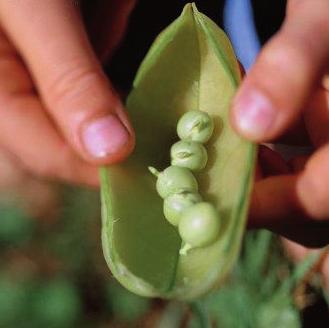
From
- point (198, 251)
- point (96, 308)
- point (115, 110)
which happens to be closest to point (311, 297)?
point (96, 308)

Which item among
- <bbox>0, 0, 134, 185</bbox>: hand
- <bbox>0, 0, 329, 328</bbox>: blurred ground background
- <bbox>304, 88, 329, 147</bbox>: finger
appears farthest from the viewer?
<bbox>0, 0, 329, 328</bbox>: blurred ground background

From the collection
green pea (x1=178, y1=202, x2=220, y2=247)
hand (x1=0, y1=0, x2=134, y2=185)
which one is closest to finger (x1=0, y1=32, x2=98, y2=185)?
hand (x1=0, y1=0, x2=134, y2=185)

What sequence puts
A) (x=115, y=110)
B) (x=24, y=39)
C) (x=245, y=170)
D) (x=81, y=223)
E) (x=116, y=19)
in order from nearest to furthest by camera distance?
(x=245, y=170), (x=115, y=110), (x=24, y=39), (x=116, y=19), (x=81, y=223)

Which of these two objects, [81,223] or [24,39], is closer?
[24,39]

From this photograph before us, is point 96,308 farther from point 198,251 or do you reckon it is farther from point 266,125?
point 266,125

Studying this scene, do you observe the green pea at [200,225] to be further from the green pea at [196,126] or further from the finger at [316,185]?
the finger at [316,185]

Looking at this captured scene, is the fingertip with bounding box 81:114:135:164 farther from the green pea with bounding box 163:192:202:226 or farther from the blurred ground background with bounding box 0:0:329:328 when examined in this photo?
the blurred ground background with bounding box 0:0:329:328

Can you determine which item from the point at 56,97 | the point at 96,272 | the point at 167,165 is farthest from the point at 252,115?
the point at 96,272

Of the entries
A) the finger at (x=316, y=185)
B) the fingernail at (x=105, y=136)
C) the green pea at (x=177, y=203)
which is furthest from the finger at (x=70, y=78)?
the finger at (x=316, y=185)
